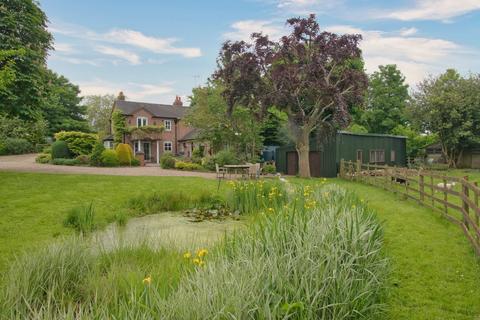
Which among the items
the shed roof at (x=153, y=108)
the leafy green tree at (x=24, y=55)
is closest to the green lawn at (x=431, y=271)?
the leafy green tree at (x=24, y=55)

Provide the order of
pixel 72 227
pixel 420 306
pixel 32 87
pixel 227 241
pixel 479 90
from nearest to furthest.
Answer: pixel 420 306 < pixel 227 241 < pixel 72 227 < pixel 32 87 < pixel 479 90

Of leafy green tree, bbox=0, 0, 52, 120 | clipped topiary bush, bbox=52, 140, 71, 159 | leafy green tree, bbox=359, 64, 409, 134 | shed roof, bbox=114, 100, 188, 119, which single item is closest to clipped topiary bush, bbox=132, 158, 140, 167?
clipped topiary bush, bbox=52, 140, 71, 159

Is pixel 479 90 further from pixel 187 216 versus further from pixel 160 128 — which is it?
pixel 187 216

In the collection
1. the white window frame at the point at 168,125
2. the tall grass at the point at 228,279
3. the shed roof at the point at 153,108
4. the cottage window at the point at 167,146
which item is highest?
the shed roof at the point at 153,108

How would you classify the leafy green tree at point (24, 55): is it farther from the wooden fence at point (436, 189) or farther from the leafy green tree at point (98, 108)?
the leafy green tree at point (98, 108)

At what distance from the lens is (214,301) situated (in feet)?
8.54

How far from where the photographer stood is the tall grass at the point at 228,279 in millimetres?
2645

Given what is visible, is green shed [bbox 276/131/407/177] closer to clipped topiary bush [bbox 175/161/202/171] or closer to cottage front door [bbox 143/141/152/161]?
clipped topiary bush [bbox 175/161/202/171]

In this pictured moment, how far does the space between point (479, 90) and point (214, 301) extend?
34926mm

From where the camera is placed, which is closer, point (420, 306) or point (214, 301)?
point (214, 301)

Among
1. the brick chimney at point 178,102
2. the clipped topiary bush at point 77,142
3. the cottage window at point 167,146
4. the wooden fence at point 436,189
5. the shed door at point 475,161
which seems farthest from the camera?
the brick chimney at point 178,102

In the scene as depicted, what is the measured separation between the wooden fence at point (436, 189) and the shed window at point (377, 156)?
4.24 m

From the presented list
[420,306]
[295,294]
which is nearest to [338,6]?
[420,306]

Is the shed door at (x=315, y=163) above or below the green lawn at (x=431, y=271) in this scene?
above
